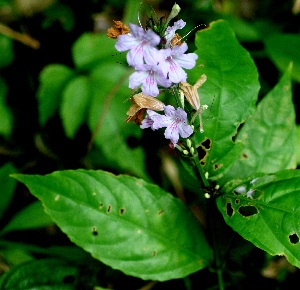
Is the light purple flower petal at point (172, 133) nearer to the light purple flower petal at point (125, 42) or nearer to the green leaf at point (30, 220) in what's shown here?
the light purple flower petal at point (125, 42)

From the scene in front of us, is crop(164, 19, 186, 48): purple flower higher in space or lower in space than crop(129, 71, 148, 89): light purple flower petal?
higher

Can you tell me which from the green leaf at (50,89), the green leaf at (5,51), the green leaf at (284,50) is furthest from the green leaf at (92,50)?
the green leaf at (284,50)

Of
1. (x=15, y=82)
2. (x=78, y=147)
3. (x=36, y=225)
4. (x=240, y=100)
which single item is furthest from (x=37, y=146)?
(x=240, y=100)

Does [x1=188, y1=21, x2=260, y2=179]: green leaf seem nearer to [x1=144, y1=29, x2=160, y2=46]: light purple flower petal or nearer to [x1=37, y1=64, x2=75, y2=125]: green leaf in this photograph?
[x1=144, y1=29, x2=160, y2=46]: light purple flower petal

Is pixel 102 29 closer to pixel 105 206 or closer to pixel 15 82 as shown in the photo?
pixel 15 82

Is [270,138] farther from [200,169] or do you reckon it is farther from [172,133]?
[172,133]

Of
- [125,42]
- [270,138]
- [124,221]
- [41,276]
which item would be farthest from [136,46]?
[41,276]

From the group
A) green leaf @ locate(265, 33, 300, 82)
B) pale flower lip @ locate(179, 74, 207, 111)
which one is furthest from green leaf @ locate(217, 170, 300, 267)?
green leaf @ locate(265, 33, 300, 82)
